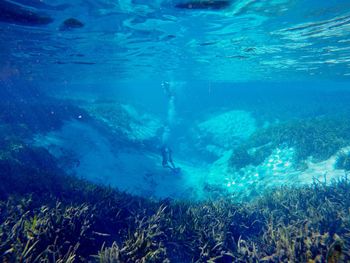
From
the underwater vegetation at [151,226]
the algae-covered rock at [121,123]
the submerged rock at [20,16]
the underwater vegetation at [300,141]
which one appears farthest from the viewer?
the algae-covered rock at [121,123]

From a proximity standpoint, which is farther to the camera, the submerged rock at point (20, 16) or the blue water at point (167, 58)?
the blue water at point (167, 58)

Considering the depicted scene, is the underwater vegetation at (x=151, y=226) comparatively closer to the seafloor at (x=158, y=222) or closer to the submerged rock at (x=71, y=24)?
the seafloor at (x=158, y=222)

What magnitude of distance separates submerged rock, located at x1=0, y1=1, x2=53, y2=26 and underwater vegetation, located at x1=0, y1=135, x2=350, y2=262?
27.8 ft

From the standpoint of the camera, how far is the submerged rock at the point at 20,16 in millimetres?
14062

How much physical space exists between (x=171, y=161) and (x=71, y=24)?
43.4 feet

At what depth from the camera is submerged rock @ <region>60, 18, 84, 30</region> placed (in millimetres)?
16109

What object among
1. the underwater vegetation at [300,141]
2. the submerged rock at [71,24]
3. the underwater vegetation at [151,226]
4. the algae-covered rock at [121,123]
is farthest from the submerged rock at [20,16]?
the underwater vegetation at [300,141]

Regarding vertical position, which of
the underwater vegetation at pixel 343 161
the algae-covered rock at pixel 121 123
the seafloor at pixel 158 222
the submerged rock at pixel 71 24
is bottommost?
the algae-covered rock at pixel 121 123

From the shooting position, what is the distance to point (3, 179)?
11.4 metres

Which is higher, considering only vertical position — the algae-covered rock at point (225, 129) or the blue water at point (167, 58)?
the blue water at point (167, 58)

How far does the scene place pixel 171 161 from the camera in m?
23.2

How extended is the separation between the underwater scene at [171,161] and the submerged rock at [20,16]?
0.11m

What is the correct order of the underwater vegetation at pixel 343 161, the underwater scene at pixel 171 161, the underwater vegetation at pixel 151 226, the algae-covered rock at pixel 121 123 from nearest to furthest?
1. the underwater vegetation at pixel 151 226
2. the underwater scene at pixel 171 161
3. the underwater vegetation at pixel 343 161
4. the algae-covered rock at pixel 121 123

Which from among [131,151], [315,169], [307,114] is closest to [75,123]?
[131,151]
